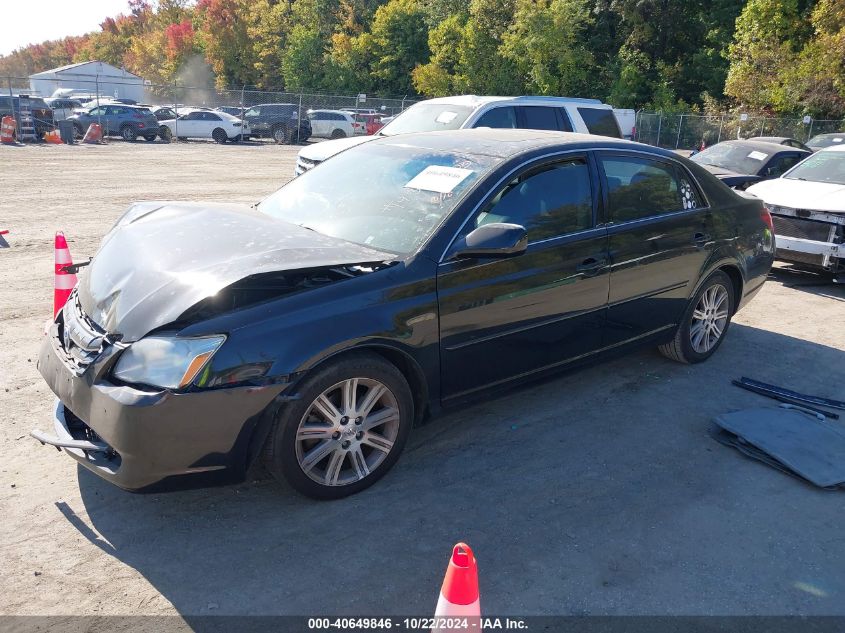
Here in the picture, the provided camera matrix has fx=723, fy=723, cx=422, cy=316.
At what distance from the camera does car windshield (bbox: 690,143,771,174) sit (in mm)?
12211

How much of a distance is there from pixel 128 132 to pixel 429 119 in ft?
75.7

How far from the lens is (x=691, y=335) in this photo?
5730 mm

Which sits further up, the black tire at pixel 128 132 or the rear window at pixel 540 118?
the rear window at pixel 540 118

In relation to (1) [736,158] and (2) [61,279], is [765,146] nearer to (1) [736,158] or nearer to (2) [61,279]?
(1) [736,158]

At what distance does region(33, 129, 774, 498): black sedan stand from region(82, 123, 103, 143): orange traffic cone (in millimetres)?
26050

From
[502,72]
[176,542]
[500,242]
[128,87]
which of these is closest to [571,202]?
[500,242]

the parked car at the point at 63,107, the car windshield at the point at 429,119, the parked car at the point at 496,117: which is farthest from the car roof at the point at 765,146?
the parked car at the point at 63,107

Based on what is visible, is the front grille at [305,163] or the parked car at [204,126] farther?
the parked car at [204,126]

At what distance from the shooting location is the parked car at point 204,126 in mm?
32031

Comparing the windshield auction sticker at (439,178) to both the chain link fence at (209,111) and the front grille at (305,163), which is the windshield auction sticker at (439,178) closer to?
the front grille at (305,163)

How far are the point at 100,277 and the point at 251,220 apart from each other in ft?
3.04

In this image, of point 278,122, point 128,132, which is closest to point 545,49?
point 278,122

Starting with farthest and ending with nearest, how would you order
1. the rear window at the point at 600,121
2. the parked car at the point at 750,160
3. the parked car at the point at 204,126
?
the parked car at the point at 204,126
the parked car at the point at 750,160
the rear window at the point at 600,121

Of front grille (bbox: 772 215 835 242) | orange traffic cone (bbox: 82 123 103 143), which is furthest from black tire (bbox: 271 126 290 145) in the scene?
front grille (bbox: 772 215 835 242)
